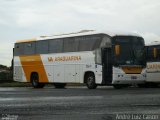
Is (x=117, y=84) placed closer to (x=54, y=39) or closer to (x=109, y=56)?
(x=109, y=56)

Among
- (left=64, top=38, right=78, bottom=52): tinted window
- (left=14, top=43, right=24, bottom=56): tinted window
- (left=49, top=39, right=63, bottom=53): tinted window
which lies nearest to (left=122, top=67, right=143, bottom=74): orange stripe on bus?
(left=64, top=38, right=78, bottom=52): tinted window

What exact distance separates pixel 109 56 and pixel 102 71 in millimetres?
944

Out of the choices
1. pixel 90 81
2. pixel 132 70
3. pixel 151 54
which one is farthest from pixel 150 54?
pixel 90 81

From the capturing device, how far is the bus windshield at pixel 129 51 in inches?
1137

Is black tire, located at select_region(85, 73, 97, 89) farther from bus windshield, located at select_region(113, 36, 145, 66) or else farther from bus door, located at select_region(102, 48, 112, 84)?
bus windshield, located at select_region(113, 36, 145, 66)

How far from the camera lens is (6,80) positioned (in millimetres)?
51906

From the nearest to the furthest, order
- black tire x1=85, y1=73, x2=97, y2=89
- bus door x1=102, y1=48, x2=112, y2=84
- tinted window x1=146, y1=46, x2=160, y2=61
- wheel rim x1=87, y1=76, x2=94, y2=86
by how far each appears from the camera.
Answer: bus door x1=102, y1=48, x2=112, y2=84 → black tire x1=85, y1=73, x2=97, y2=89 → wheel rim x1=87, y1=76, x2=94, y2=86 → tinted window x1=146, y1=46, x2=160, y2=61

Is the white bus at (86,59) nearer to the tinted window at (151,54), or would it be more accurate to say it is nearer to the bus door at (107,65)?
→ the bus door at (107,65)

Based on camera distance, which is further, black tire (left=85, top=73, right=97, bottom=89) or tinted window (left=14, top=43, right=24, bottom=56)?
tinted window (left=14, top=43, right=24, bottom=56)

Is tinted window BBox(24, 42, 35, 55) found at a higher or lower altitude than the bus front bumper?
higher

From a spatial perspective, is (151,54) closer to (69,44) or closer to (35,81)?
(69,44)

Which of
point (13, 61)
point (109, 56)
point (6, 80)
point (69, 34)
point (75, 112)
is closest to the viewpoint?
point (75, 112)

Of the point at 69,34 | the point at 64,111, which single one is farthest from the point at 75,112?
the point at 69,34

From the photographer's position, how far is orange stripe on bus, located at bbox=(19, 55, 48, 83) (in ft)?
114
